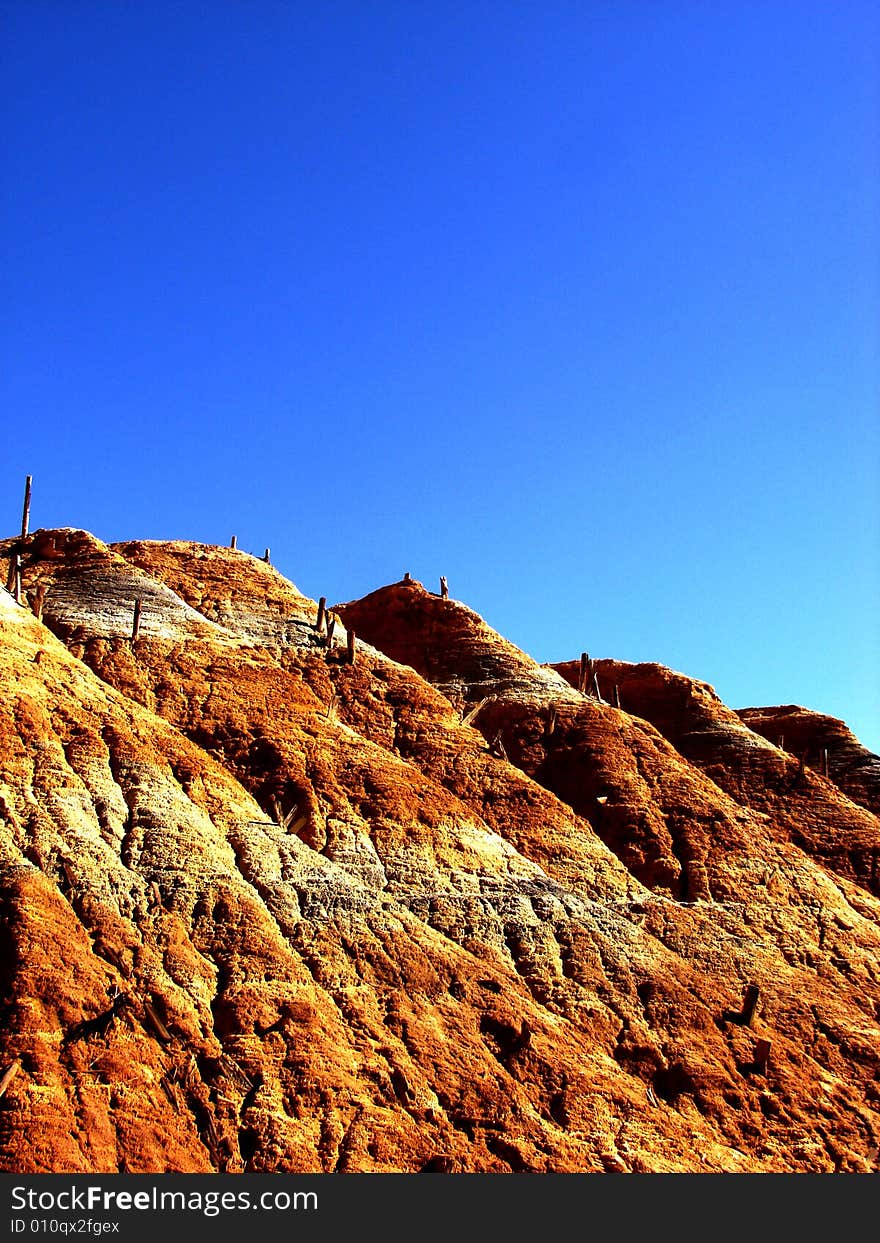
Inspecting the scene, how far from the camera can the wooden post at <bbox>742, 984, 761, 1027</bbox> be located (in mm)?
32719

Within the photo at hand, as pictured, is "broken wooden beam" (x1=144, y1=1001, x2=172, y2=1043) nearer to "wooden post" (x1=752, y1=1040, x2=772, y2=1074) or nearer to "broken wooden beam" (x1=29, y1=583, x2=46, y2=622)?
"wooden post" (x1=752, y1=1040, x2=772, y2=1074)

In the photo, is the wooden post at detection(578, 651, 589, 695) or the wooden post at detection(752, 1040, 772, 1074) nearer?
the wooden post at detection(752, 1040, 772, 1074)

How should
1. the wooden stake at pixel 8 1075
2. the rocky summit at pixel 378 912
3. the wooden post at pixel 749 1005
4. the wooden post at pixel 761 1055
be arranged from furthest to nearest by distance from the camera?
the wooden post at pixel 749 1005 < the wooden post at pixel 761 1055 < the rocky summit at pixel 378 912 < the wooden stake at pixel 8 1075

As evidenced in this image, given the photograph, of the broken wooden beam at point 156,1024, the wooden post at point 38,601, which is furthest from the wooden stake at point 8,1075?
the wooden post at point 38,601

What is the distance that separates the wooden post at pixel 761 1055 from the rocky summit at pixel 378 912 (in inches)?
3.5

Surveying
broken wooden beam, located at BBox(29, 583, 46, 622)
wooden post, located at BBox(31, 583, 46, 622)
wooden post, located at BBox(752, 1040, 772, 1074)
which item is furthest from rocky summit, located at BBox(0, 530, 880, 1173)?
wooden post, located at BBox(31, 583, 46, 622)

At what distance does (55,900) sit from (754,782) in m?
26.8

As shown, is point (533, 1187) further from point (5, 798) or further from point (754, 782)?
point (754, 782)

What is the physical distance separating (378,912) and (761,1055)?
31.2 ft

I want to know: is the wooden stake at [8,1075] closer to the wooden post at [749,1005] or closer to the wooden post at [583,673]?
the wooden post at [749,1005]

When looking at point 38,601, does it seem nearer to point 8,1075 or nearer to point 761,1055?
point 8,1075

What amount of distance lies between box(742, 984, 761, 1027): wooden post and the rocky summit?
107 mm

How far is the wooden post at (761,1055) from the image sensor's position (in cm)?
3155

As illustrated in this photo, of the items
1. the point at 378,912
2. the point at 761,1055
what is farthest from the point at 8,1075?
the point at 761,1055
